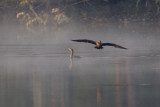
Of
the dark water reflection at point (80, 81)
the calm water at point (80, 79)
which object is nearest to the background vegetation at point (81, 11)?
the calm water at point (80, 79)

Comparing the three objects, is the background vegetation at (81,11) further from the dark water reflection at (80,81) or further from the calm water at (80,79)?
the dark water reflection at (80,81)

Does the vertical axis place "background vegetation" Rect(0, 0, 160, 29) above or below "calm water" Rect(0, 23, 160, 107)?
above

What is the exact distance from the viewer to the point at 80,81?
1964 centimetres

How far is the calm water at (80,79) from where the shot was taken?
1619 cm

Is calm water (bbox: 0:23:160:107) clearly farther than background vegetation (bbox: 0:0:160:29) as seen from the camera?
No

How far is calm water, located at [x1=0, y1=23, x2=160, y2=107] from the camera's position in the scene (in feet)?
53.1

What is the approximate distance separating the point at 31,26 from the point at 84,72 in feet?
97.5

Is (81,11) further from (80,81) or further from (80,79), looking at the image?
(80,81)

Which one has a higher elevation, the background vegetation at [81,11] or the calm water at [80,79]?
the background vegetation at [81,11]

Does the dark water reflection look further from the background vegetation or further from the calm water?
the background vegetation

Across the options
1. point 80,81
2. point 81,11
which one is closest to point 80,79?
point 80,81

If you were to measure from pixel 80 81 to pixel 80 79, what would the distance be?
1.49 ft

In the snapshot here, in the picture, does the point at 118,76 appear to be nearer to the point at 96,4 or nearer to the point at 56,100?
the point at 56,100

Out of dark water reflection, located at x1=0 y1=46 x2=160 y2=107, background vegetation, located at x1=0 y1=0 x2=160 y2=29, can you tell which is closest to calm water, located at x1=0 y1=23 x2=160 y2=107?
dark water reflection, located at x1=0 y1=46 x2=160 y2=107
